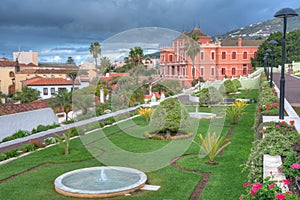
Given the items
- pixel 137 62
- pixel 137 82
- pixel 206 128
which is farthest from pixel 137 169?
pixel 206 128

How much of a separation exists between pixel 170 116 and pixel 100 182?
18.1 feet

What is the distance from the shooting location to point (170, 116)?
42.2 ft

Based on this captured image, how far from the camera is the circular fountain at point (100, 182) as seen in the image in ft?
23.3

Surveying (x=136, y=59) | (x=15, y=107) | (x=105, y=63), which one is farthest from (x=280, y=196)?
(x=15, y=107)

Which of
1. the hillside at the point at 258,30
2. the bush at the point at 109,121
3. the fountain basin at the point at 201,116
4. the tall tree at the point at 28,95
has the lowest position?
the bush at the point at 109,121

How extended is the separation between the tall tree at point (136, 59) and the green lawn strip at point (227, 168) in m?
3.48

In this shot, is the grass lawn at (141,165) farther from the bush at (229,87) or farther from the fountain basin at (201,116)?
the bush at (229,87)

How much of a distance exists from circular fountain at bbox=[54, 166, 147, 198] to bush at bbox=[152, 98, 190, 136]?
4420 mm

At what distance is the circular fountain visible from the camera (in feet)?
23.3

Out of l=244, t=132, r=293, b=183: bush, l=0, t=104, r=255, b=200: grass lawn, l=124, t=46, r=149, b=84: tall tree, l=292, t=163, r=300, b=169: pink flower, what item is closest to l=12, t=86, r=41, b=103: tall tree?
l=0, t=104, r=255, b=200: grass lawn

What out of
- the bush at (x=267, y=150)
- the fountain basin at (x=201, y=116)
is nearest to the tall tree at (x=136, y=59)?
the bush at (x=267, y=150)

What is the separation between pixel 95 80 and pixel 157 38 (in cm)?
313

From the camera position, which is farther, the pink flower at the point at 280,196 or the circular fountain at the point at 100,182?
the circular fountain at the point at 100,182

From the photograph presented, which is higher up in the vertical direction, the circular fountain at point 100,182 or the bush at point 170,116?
the bush at point 170,116
